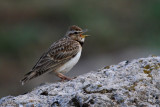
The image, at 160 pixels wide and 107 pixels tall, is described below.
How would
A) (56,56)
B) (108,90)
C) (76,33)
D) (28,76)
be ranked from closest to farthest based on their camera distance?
(108,90), (28,76), (56,56), (76,33)

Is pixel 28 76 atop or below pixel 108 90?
atop

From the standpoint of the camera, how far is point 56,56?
33.8 feet

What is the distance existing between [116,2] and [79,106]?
2010 centimetres

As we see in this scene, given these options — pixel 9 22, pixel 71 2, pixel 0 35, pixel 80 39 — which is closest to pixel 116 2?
pixel 71 2

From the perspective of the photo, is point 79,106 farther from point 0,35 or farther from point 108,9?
point 108,9

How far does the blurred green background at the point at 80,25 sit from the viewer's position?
18.8 meters

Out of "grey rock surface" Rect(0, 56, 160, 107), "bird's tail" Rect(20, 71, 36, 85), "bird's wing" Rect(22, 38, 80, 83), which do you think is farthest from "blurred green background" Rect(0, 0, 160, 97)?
"grey rock surface" Rect(0, 56, 160, 107)

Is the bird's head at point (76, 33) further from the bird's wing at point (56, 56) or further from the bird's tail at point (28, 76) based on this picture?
the bird's tail at point (28, 76)

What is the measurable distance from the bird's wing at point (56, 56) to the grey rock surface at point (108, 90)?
2.05m

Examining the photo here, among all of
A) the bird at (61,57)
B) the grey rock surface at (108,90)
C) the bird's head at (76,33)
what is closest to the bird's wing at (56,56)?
the bird at (61,57)

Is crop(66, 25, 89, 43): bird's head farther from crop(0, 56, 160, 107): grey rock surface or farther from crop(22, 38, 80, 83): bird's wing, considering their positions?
crop(0, 56, 160, 107): grey rock surface

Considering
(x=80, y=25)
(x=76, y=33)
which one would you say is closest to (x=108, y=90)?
(x=76, y=33)

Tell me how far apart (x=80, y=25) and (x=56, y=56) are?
10.7 meters

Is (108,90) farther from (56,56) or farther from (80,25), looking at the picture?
(80,25)
